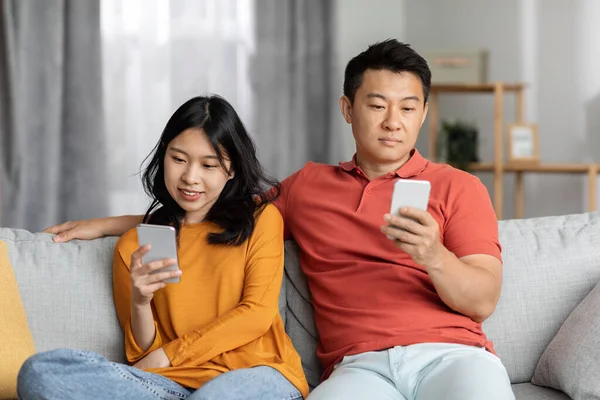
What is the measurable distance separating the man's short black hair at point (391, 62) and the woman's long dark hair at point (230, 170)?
306 mm

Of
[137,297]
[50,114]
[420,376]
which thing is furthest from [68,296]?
[50,114]

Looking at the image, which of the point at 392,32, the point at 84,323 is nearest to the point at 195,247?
the point at 84,323

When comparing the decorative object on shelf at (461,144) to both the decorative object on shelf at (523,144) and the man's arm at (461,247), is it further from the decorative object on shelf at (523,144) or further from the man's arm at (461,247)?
the man's arm at (461,247)

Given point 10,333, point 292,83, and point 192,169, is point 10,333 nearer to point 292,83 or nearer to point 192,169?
point 192,169

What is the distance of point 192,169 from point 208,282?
0.25m

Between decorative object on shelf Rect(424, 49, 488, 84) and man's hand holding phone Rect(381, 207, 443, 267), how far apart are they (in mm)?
2953

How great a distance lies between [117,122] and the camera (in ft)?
11.1

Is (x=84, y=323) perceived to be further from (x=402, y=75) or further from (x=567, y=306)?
(x=567, y=306)

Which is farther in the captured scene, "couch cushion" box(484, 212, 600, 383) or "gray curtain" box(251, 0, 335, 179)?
"gray curtain" box(251, 0, 335, 179)

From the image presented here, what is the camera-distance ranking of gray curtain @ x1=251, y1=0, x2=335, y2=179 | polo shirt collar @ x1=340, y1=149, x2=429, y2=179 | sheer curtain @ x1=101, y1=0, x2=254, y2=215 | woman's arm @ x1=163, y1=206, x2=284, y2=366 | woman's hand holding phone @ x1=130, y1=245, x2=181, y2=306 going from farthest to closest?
gray curtain @ x1=251, y1=0, x2=335, y2=179 < sheer curtain @ x1=101, y1=0, x2=254, y2=215 < polo shirt collar @ x1=340, y1=149, x2=429, y2=179 < woman's arm @ x1=163, y1=206, x2=284, y2=366 < woman's hand holding phone @ x1=130, y1=245, x2=181, y2=306

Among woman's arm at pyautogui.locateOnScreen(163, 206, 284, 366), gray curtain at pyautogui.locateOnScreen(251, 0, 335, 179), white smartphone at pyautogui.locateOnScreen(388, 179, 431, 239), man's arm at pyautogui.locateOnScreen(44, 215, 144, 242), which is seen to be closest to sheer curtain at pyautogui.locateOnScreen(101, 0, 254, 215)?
gray curtain at pyautogui.locateOnScreen(251, 0, 335, 179)

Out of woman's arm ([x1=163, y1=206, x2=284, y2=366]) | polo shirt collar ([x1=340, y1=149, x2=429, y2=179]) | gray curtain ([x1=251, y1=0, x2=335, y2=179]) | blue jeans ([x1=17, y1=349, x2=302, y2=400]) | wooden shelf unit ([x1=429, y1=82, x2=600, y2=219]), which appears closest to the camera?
blue jeans ([x1=17, y1=349, x2=302, y2=400])

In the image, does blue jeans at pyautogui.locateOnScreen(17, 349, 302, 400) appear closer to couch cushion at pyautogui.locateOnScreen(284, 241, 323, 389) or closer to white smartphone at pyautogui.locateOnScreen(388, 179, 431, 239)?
couch cushion at pyautogui.locateOnScreen(284, 241, 323, 389)

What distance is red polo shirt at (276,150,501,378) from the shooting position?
1.72 metres
